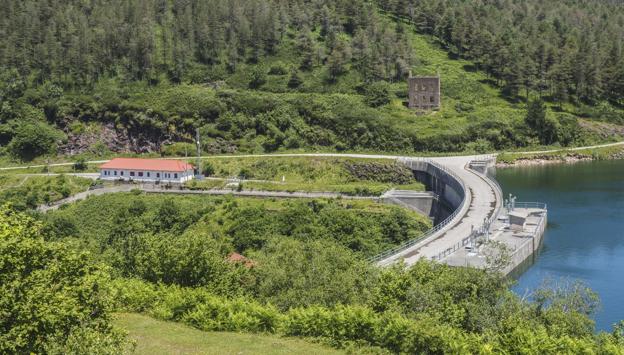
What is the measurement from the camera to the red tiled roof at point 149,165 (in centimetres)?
7788

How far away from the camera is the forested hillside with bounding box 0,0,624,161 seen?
93.2m

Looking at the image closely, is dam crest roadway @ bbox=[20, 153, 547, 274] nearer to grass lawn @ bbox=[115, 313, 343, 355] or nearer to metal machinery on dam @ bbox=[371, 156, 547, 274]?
metal machinery on dam @ bbox=[371, 156, 547, 274]

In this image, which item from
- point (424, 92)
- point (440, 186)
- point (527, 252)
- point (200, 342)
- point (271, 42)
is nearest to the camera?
point (200, 342)

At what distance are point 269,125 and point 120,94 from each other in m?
26.8

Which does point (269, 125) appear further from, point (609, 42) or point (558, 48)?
point (609, 42)

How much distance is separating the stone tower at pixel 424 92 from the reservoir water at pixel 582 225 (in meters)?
17.4

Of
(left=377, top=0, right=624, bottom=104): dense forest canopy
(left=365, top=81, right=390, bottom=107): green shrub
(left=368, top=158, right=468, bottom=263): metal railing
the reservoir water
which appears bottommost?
the reservoir water

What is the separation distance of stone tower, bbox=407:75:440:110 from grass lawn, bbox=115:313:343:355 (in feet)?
253

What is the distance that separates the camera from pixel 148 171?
78812 millimetres

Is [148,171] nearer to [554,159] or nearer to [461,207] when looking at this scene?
[461,207]

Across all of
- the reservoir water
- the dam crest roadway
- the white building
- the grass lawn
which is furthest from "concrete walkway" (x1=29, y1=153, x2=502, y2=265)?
the grass lawn

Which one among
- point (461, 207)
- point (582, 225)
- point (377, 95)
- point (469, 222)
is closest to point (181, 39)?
point (377, 95)

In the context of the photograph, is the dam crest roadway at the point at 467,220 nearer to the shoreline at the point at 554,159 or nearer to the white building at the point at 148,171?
the white building at the point at 148,171

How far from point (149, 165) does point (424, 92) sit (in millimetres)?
45522
